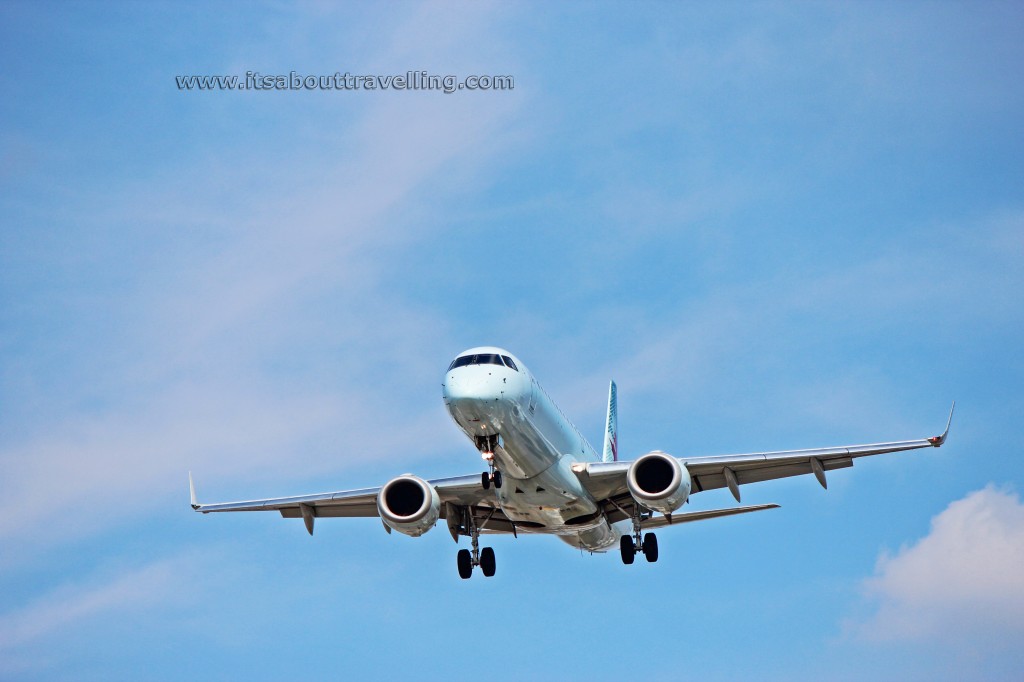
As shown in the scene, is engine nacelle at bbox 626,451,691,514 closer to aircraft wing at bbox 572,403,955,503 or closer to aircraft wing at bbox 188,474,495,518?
aircraft wing at bbox 572,403,955,503

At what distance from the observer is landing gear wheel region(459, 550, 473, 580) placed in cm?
3888

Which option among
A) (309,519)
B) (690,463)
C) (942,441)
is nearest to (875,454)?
(942,441)

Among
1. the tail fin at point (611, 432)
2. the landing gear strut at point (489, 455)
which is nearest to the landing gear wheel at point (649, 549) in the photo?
the landing gear strut at point (489, 455)

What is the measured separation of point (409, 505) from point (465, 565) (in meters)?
3.82

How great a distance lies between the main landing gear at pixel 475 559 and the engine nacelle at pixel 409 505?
2.87 meters

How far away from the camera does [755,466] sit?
122 ft

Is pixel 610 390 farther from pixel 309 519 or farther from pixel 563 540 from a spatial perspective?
pixel 309 519

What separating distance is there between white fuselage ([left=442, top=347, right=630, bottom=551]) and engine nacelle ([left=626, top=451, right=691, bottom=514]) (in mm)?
2200

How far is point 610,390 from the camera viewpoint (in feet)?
198

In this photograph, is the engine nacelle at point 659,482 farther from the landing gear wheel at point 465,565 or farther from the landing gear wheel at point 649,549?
the landing gear wheel at point 465,565

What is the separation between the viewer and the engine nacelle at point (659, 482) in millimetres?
34625

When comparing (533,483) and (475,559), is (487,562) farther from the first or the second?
(533,483)

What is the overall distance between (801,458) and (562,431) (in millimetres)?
6844

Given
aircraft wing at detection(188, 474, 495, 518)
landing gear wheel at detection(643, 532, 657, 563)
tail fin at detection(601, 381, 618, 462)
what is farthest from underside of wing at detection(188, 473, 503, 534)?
tail fin at detection(601, 381, 618, 462)
